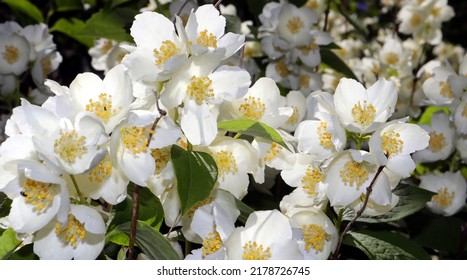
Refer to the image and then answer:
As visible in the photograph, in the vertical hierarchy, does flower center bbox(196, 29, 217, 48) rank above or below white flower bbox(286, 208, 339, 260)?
above

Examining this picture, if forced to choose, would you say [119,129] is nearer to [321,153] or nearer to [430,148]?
[321,153]

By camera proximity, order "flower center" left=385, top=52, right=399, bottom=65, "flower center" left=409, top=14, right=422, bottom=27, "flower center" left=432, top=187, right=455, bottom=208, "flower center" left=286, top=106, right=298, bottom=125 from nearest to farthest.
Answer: "flower center" left=286, top=106, right=298, bottom=125 → "flower center" left=432, top=187, right=455, bottom=208 → "flower center" left=385, top=52, right=399, bottom=65 → "flower center" left=409, top=14, right=422, bottom=27

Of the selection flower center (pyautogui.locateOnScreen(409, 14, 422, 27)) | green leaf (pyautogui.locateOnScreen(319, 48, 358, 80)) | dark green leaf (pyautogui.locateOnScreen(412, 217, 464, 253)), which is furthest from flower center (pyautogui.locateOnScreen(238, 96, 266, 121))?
flower center (pyautogui.locateOnScreen(409, 14, 422, 27))

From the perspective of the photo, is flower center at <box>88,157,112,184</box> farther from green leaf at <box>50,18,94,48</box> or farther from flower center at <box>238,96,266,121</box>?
green leaf at <box>50,18,94,48</box>

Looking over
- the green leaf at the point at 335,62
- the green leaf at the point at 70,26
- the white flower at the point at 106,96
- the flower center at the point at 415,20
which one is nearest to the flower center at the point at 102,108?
the white flower at the point at 106,96

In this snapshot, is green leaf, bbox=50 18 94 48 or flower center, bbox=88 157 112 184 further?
green leaf, bbox=50 18 94 48

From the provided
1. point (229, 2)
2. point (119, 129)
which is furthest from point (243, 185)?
point (229, 2)

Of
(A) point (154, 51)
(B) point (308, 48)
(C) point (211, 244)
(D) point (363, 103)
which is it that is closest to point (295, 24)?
(B) point (308, 48)
